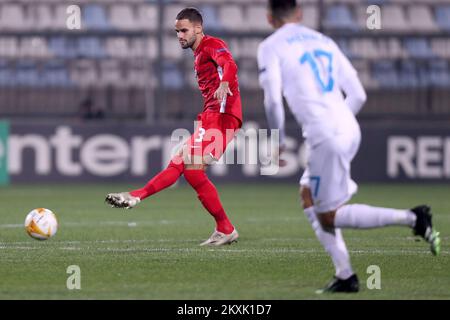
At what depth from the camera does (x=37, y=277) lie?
680 cm

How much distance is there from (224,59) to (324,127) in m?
2.80

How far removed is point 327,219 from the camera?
6.10 metres

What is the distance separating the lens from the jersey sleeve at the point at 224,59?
8.48 meters

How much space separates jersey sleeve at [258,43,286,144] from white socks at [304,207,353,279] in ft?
1.89

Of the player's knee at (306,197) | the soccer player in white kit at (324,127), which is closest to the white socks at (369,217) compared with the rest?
the soccer player in white kit at (324,127)

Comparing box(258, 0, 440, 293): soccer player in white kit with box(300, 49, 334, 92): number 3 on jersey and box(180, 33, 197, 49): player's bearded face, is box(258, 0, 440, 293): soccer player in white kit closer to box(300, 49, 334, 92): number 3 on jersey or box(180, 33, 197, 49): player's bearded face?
box(300, 49, 334, 92): number 3 on jersey

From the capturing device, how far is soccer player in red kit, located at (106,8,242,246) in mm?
8852

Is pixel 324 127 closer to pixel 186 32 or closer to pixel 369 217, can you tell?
pixel 369 217

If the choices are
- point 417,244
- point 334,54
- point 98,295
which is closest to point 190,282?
point 98,295

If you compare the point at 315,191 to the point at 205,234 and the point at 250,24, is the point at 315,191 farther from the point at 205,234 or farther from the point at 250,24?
the point at 250,24

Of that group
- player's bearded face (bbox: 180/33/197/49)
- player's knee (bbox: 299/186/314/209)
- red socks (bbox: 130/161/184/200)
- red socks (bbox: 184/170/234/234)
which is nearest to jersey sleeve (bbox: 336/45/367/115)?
player's knee (bbox: 299/186/314/209)

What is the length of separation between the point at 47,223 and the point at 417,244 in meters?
3.24

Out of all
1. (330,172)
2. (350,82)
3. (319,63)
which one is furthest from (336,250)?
(319,63)

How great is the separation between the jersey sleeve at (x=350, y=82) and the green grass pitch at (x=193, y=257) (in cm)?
115
